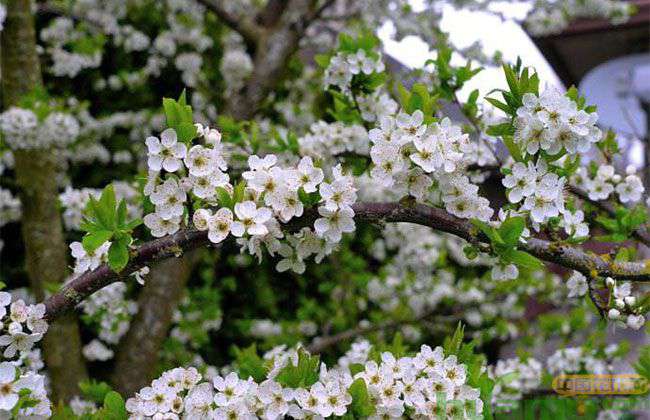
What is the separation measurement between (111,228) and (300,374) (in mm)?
423

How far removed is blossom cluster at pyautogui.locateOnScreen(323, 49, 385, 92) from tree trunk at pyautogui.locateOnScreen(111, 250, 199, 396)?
1431mm

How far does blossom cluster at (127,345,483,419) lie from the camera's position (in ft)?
4.31

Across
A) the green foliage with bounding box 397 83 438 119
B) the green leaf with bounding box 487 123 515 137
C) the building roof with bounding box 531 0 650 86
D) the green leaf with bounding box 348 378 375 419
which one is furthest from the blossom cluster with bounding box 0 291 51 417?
the building roof with bounding box 531 0 650 86

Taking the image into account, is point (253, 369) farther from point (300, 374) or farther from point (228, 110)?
point (228, 110)

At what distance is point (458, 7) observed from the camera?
4203 millimetres

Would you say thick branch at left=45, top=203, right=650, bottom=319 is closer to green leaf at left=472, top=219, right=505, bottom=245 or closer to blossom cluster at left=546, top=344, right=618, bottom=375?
green leaf at left=472, top=219, right=505, bottom=245

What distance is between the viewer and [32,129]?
110 inches

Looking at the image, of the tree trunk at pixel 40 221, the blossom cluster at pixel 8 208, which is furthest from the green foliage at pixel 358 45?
the blossom cluster at pixel 8 208

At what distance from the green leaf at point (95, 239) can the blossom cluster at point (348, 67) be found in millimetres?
972

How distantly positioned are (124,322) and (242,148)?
3.99 feet

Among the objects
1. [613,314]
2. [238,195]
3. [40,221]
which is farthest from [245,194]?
[40,221]

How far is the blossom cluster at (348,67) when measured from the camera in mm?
2051

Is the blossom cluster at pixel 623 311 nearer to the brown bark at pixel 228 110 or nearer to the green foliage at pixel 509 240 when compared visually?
the green foliage at pixel 509 240

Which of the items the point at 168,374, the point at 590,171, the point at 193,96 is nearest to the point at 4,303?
the point at 168,374
